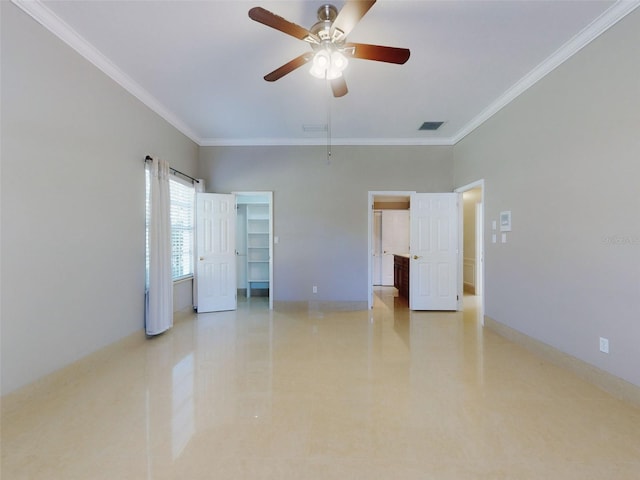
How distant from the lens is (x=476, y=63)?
2.75 meters

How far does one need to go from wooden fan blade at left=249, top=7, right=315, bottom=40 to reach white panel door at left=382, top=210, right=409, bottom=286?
18.4 ft

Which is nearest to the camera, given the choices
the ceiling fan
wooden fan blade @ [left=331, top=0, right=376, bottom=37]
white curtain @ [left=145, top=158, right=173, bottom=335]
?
wooden fan blade @ [left=331, top=0, right=376, bottom=37]

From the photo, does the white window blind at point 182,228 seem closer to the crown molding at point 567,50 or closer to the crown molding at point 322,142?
the crown molding at point 322,142

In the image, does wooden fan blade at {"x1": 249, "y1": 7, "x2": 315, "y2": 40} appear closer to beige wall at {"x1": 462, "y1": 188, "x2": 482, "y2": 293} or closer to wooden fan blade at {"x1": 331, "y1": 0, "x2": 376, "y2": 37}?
wooden fan blade at {"x1": 331, "y1": 0, "x2": 376, "y2": 37}

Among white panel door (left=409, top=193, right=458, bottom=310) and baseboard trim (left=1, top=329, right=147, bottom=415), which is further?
white panel door (left=409, top=193, right=458, bottom=310)

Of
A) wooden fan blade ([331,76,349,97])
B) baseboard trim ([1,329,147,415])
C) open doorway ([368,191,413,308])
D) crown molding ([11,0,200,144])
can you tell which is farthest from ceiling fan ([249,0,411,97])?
open doorway ([368,191,413,308])

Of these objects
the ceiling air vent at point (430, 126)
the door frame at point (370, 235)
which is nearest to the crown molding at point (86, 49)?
the door frame at point (370, 235)

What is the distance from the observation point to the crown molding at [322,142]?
188 inches

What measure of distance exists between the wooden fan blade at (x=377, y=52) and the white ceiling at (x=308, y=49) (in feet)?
1.15

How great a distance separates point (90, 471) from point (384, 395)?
1908mm

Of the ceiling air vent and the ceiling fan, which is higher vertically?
the ceiling air vent

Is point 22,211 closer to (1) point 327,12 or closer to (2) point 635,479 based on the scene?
(1) point 327,12

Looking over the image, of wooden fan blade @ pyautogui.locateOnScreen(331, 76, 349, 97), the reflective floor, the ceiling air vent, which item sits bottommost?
the reflective floor

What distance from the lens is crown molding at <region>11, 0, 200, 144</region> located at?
2072mm
